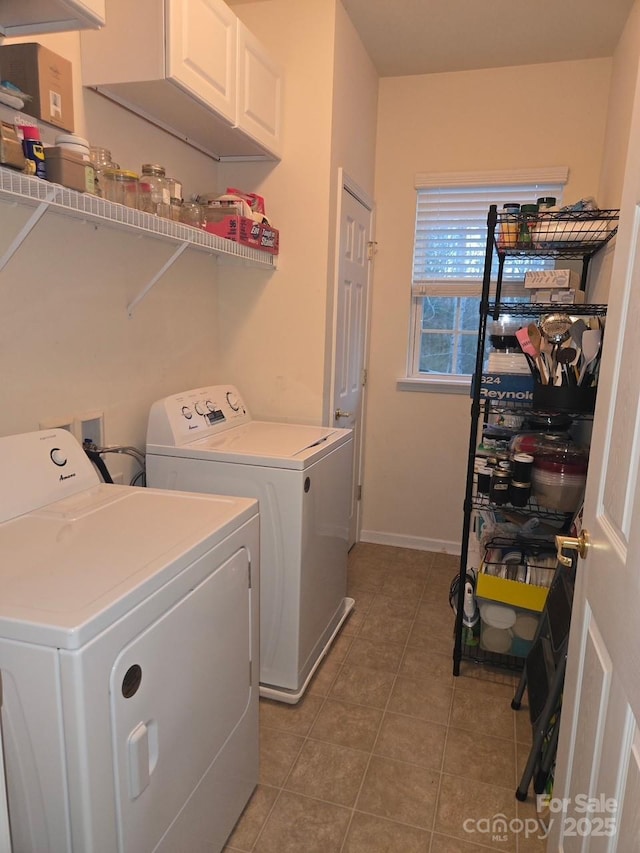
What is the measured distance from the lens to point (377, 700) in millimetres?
2104

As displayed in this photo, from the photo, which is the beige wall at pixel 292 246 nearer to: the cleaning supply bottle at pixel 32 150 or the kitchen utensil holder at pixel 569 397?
the kitchen utensil holder at pixel 569 397

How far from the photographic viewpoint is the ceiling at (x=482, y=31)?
2383mm

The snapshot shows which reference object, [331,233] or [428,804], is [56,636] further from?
[331,233]

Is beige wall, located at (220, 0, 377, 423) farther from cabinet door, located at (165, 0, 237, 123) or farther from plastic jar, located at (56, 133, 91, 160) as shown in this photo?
plastic jar, located at (56, 133, 91, 160)

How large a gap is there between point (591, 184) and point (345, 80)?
1358mm

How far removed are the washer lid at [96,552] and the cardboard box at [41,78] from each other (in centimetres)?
103

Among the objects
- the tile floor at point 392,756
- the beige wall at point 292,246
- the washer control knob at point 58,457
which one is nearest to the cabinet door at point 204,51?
the beige wall at point 292,246

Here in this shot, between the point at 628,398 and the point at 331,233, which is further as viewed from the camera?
the point at 331,233

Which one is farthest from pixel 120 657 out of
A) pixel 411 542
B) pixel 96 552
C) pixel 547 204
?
pixel 411 542

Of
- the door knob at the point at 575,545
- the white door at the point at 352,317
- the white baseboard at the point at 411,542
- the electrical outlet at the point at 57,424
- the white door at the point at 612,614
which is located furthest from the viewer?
the white baseboard at the point at 411,542

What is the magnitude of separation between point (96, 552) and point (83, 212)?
84 centimetres

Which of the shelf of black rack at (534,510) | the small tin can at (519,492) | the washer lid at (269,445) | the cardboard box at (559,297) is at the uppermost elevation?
the cardboard box at (559,297)

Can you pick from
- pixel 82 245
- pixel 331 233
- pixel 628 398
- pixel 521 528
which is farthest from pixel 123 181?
pixel 521 528

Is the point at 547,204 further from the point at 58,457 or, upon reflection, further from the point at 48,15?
the point at 58,457
